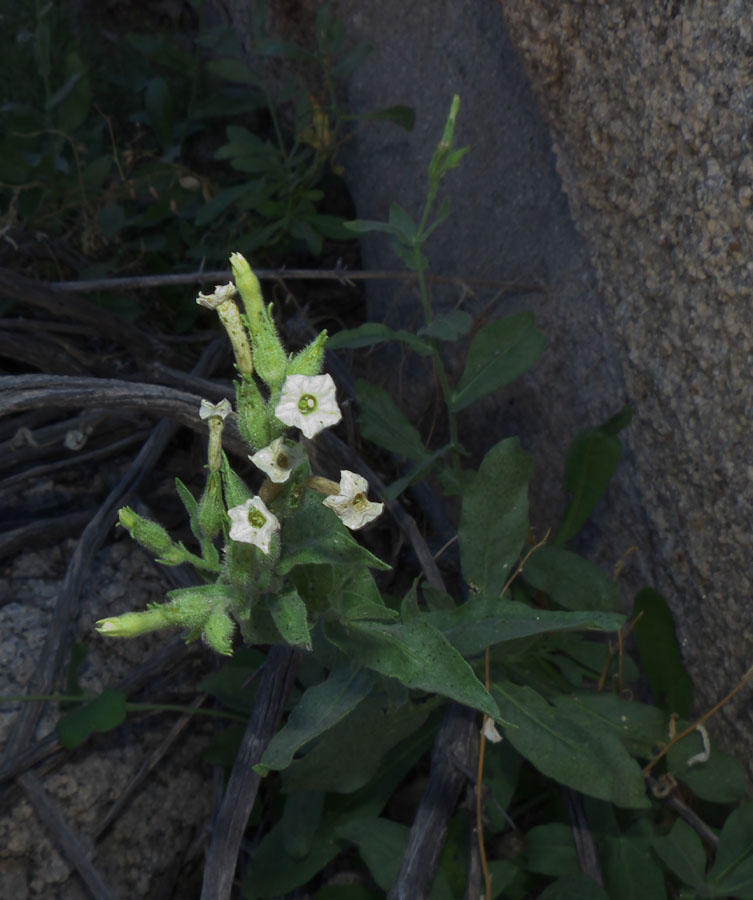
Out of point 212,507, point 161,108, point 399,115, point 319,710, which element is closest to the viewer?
point 212,507

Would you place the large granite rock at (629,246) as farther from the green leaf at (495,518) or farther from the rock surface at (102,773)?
the rock surface at (102,773)

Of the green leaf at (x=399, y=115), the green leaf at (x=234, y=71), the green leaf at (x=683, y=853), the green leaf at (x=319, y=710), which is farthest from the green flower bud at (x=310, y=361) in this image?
the green leaf at (x=234, y=71)

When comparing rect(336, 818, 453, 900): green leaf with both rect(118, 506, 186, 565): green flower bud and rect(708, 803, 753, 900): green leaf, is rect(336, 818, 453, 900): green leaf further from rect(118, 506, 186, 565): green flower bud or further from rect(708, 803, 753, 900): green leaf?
rect(118, 506, 186, 565): green flower bud

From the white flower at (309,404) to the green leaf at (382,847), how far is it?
935 mm

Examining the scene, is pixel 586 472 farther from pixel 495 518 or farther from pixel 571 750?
pixel 571 750

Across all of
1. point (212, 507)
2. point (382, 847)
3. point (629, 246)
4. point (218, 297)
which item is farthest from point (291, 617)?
point (629, 246)

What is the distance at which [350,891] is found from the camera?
1892 millimetres

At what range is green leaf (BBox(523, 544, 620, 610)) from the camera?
202 cm

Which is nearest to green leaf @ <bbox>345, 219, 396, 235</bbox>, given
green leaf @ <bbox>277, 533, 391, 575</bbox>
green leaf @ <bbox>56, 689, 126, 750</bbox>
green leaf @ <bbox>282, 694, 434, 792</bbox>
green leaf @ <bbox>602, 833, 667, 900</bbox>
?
green leaf @ <bbox>277, 533, 391, 575</bbox>

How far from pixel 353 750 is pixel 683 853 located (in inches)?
26.3

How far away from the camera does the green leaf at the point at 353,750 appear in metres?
1.86

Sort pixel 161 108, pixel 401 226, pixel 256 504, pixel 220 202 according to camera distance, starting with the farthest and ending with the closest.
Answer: pixel 161 108, pixel 220 202, pixel 401 226, pixel 256 504

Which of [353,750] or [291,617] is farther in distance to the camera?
[353,750]

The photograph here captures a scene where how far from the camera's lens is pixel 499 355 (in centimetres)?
220
